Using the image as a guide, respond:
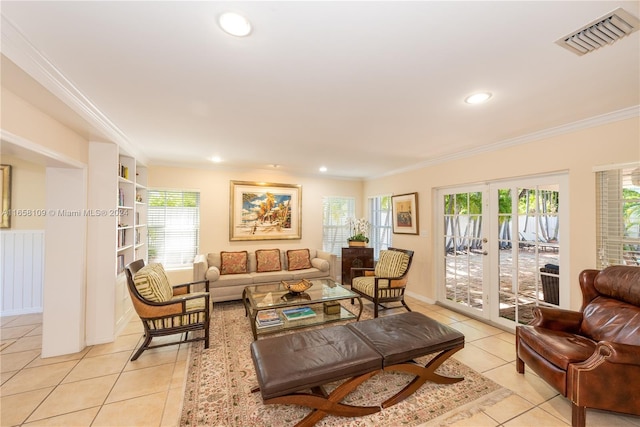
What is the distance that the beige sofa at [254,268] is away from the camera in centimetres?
393

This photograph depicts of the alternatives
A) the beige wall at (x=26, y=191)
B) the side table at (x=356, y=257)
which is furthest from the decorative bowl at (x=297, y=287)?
the beige wall at (x=26, y=191)

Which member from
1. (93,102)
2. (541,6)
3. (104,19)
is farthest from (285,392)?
(93,102)

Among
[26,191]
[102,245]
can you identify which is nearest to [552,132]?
[102,245]

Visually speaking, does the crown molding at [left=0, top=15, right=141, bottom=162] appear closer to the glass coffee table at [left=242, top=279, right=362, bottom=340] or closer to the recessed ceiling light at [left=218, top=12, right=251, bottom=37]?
the recessed ceiling light at [left=218, top=12, right=251, bottom=37]

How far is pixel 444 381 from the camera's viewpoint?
2.12m

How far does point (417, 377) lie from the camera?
2.04 metres

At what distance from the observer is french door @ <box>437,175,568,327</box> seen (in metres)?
2.85

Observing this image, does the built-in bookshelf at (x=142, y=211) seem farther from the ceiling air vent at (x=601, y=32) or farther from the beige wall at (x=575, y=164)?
the ceiling air vent at (x=601, y=32)

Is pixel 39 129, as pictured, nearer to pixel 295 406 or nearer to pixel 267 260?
pixel 295 406

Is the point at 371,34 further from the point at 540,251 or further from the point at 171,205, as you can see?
the point at 171,205

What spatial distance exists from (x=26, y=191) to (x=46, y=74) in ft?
10.1

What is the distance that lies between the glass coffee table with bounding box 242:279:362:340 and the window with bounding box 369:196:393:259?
238 cm

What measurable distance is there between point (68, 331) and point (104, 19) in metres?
2.99

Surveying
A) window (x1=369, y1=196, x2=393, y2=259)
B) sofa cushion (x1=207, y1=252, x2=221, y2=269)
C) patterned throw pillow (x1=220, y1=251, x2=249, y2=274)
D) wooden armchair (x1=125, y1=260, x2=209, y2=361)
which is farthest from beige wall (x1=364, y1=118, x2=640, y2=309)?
sofa cushion (x1=207, y1=252, x2=221, y2=269)
